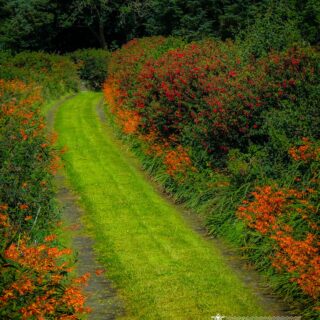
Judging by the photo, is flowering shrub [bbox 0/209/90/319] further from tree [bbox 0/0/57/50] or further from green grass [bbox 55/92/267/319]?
tree [bbox 0/0/57/50]

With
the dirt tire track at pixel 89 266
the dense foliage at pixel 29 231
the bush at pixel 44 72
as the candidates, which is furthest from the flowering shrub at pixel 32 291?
the bush at pixel 44 72

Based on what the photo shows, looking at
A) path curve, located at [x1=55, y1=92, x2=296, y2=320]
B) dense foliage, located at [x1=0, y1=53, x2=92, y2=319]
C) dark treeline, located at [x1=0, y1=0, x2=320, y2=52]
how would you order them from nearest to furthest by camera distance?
dense foliage, located at [x1=0, y1=53, x2=92, y2=319]
path curve, located at [x1=55, y1=92, x2=296, y2=320]
dark treeline, located at [x1=0, y1=0, x2=320, y2=52]

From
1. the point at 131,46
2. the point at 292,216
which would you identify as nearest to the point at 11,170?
the point at 292,216

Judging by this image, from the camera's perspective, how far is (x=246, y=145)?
16.7 meters

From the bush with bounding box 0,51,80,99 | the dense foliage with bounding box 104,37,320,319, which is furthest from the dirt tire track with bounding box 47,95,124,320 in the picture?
the bush with bounding box 0,51,80,99

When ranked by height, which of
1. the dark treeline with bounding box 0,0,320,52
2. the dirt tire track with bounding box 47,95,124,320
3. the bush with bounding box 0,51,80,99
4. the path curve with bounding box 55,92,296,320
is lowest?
the path curve with bounding box 55,92,296,320

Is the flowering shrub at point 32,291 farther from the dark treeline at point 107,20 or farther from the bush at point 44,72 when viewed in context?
the dark treeline at point 107,20

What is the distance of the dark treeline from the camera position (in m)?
50.0

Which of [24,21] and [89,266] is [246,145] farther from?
[24,21]

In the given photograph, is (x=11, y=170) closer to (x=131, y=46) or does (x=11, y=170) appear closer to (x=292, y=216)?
(x=292, y=216)

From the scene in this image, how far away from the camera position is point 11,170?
1336cm

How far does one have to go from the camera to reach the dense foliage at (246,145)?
1188 centimetres

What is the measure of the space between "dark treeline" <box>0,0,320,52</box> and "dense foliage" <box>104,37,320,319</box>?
27209 mm

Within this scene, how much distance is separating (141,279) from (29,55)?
31739 mm
